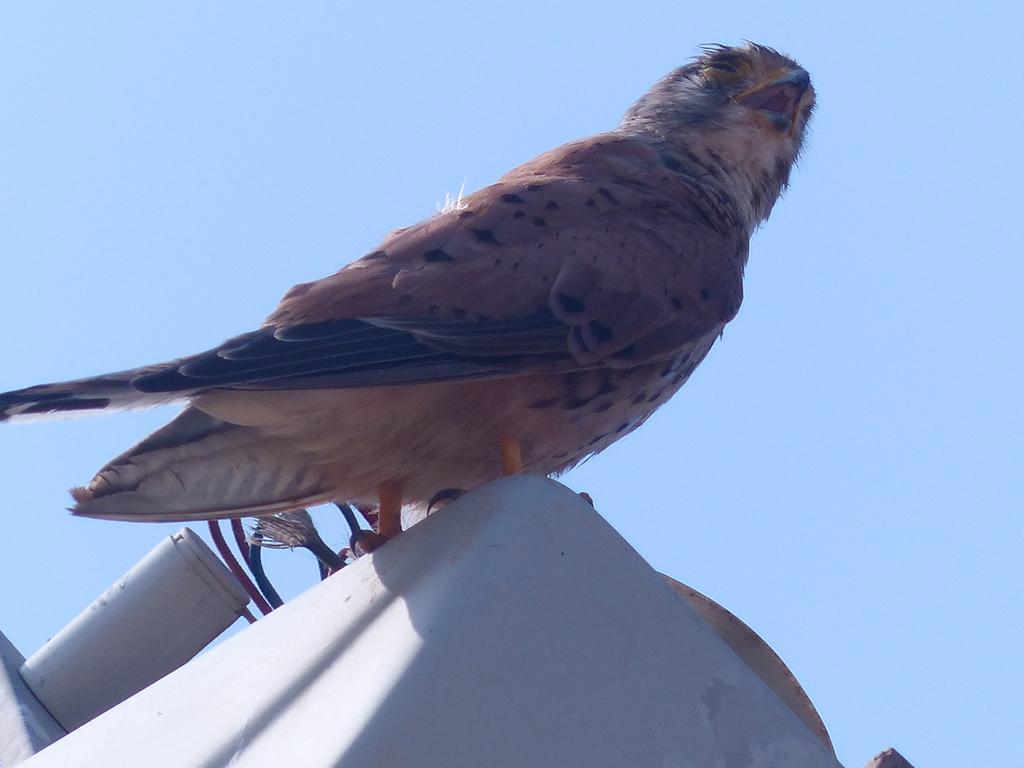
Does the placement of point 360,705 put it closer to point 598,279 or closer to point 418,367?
point 418,367

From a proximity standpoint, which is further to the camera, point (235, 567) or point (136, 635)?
point (235, 567)

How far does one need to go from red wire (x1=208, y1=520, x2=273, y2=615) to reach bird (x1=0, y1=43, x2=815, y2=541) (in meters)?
0.25

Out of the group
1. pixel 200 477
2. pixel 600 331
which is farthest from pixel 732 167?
pixel 200 477

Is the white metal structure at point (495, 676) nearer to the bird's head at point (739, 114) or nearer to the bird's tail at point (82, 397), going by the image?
the bird's tail at point (82, 397)

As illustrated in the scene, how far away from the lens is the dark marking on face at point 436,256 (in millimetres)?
3203

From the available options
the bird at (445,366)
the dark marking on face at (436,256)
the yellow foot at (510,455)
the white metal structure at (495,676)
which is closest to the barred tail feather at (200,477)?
the bird at (445,366)

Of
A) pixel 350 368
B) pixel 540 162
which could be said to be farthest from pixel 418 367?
pixel 540 162

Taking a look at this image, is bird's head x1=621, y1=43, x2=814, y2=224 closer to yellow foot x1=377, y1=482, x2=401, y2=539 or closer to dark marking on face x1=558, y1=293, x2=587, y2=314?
dark marking on face x1=558, y1=293, x2=587, y2=314

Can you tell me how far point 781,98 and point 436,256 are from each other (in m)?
1.86

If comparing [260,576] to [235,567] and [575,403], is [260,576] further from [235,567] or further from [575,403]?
[575,403]

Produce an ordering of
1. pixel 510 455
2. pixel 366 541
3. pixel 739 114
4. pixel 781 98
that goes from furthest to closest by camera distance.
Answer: pixel 781 98, pixel 739 114, pixel 510 455, pixel 366 541

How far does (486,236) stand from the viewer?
3270 millimetres

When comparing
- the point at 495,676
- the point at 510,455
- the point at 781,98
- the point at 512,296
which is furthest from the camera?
the point at 781,98

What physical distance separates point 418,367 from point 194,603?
2.17 ft
